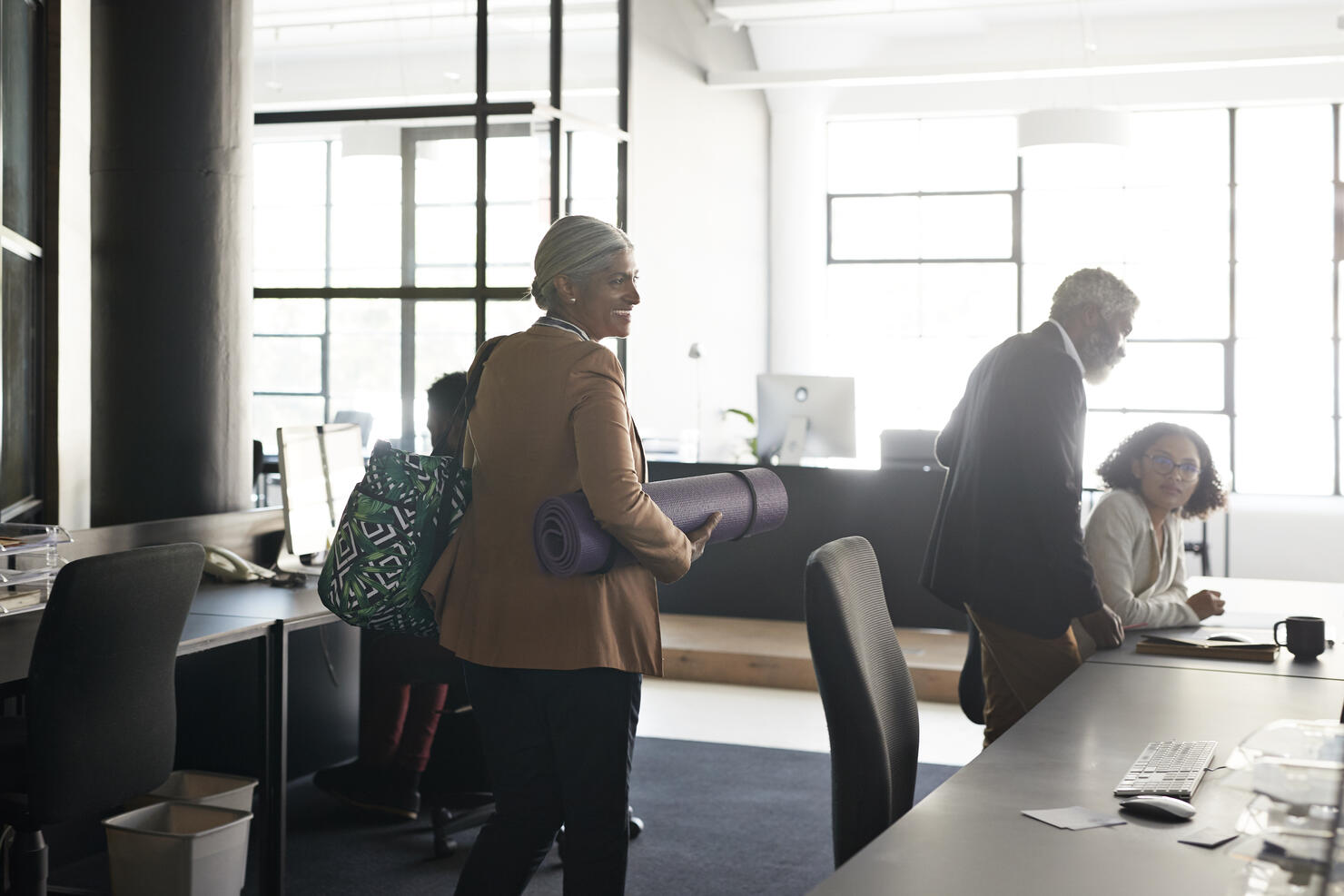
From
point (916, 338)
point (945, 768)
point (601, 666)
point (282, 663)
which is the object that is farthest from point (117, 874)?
point (916, 338)

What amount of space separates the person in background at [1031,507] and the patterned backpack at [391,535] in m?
1.17

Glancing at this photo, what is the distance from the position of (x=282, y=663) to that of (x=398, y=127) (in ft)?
11.7

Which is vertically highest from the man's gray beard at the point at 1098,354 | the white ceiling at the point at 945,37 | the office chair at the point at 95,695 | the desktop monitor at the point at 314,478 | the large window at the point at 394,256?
the white ceiling at the point at 945,37

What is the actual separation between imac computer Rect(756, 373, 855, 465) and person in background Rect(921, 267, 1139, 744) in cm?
380

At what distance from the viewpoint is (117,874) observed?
2.91 metres

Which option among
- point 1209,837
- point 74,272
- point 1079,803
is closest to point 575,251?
point 1079,803

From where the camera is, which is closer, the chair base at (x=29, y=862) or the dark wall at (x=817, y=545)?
the chair base at (x=29, y=862)

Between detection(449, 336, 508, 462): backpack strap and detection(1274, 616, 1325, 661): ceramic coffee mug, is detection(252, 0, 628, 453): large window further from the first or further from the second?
detection(1274, 616, 1325, 661): ceramic coffee mug

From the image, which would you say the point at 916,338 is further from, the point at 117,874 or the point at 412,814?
the point at 117,874

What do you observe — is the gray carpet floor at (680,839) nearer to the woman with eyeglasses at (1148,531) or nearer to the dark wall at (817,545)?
the woman with eyeglasses at (1148,531)

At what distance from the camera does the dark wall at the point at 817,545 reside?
21.4 ft

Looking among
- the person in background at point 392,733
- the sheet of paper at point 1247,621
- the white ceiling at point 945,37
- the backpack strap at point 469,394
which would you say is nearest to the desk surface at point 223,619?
the person in background at point 392,733

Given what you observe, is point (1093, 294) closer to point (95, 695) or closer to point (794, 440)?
point (95, 695)

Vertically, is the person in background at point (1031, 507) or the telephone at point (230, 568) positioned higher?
the person in background at point (1031, 507)
